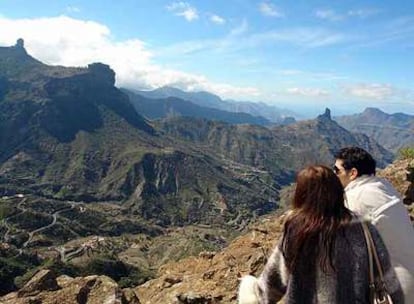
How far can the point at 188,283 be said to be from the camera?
55.5 ft

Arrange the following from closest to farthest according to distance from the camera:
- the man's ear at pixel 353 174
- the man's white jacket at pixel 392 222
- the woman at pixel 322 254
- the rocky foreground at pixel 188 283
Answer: the woman at pixel 322 254, the man's white jacket at pixel 392 222, the man's ear at pixel 353 174, the rocky foreground at pixel 188 283

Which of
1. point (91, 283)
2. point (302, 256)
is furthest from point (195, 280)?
point (302, 256)

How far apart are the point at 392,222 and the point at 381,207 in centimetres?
22

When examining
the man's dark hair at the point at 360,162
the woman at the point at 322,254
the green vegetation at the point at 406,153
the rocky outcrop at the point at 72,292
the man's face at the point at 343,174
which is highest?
the man's dark hair at the point at 360,162

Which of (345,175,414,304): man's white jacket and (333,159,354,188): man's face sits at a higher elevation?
(333,159,354,188): man's face

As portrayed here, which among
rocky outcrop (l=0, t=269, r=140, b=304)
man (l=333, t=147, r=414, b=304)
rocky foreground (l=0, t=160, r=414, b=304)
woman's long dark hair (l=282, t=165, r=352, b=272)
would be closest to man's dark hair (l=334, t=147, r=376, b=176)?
Result: man (l=333, t=147, r=414, b=304)

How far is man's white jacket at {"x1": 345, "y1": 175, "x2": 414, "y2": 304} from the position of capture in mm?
6281

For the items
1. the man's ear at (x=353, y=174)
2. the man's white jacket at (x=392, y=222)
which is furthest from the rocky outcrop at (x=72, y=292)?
the man's white jacket at (x=392, y=222)

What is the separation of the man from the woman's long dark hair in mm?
586

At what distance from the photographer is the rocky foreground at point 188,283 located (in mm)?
15484

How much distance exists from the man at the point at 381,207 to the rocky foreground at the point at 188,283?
8.39 m

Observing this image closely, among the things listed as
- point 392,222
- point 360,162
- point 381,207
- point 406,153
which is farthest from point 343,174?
point 406,153

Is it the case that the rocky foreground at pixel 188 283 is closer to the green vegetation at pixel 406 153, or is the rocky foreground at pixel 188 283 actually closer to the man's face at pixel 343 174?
the green vegetation at pixel 406 153

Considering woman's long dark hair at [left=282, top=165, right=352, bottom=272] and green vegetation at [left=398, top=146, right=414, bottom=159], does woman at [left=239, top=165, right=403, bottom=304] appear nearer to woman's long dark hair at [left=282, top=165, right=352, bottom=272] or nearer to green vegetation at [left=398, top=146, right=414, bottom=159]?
woman's long dark hair at [left=282, top=165, right=352, bottom=272]
